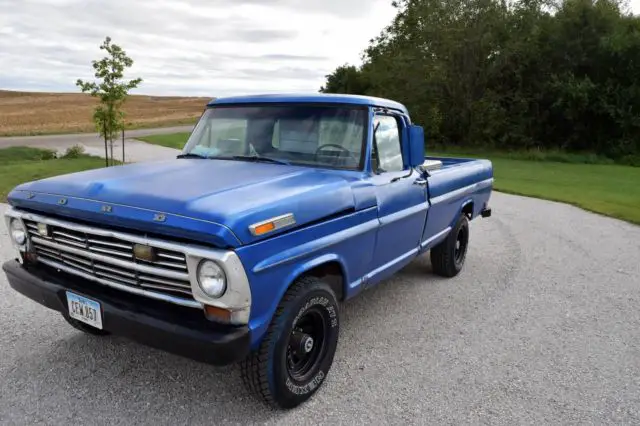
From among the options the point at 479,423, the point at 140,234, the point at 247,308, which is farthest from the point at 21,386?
the point at 479,423

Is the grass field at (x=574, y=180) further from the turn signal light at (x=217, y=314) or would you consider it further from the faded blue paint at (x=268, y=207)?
the turn signal light at (x=217, y=314)

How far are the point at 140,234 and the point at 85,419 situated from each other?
1.15 meters

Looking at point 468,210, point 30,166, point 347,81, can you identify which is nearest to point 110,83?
point 30,166

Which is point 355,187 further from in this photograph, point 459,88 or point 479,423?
point 459,88

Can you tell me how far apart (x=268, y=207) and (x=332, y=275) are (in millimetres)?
904

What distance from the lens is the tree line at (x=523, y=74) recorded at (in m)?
24.8

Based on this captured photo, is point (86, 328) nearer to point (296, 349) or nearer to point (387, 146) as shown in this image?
point (296, 349)

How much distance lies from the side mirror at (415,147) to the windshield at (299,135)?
2.03 ft

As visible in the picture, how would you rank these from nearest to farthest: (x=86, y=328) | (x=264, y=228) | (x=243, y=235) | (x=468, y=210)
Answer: (x=243, y=235), (x=264, y=228), (x=86, y=328), (x=468, y=210)

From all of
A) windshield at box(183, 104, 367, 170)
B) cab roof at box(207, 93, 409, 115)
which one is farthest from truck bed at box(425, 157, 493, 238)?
windshield at box(183, 104, 367, 170)

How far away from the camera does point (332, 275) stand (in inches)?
140

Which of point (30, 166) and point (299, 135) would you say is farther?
point (30, 166)

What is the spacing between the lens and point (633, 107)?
24328mm

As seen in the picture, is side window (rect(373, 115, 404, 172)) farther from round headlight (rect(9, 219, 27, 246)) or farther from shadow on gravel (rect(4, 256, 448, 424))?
round headlight (rect(9, 219, 27, 246))
